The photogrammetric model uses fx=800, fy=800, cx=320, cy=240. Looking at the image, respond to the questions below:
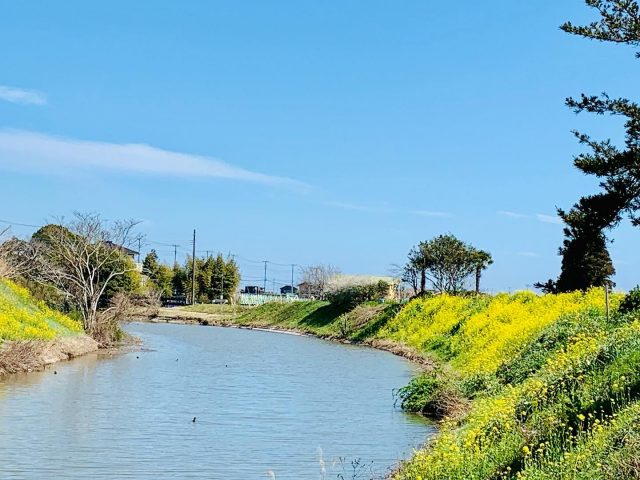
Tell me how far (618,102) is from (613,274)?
1021 inches

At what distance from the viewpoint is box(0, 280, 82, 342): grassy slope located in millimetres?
Result: 31097

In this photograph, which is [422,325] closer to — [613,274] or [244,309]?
[613,274]

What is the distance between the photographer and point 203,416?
777 inches

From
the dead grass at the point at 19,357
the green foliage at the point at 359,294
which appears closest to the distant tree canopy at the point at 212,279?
the green foliage at the point at 359,294

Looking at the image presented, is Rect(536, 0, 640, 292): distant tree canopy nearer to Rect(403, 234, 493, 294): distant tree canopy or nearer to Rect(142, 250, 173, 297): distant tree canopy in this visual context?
Rect(403, 234, 493, 294): distant tree canopy

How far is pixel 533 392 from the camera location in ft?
43.3

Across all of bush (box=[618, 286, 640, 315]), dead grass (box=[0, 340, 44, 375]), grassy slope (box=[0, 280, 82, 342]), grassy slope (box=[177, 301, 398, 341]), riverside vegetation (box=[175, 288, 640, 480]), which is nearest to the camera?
riverside vegetation (box=[175, 288, 640, 480])

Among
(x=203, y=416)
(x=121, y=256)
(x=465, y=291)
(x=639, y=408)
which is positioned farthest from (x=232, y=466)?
(x=465, y=291)

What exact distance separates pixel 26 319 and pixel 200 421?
1758 centimetres

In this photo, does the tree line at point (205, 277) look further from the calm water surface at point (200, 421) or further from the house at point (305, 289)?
the calm water surface at point (200, 421)

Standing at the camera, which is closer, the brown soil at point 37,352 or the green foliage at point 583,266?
the brown soil at point 37,352

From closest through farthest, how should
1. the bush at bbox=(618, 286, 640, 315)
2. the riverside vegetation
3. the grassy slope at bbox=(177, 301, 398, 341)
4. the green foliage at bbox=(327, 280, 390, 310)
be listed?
the riverside vegetation, the bush at bbox=(618, 286, 640, 315), the grassy slope at bbox=(177, 301, 398, 341), the green foliage at bbox=(327, 280, 390, 310)

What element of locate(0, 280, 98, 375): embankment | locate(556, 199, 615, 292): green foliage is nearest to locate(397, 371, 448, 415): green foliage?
locate(0, 280, 98, 375): embankment

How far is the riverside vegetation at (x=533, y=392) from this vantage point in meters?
9.03
